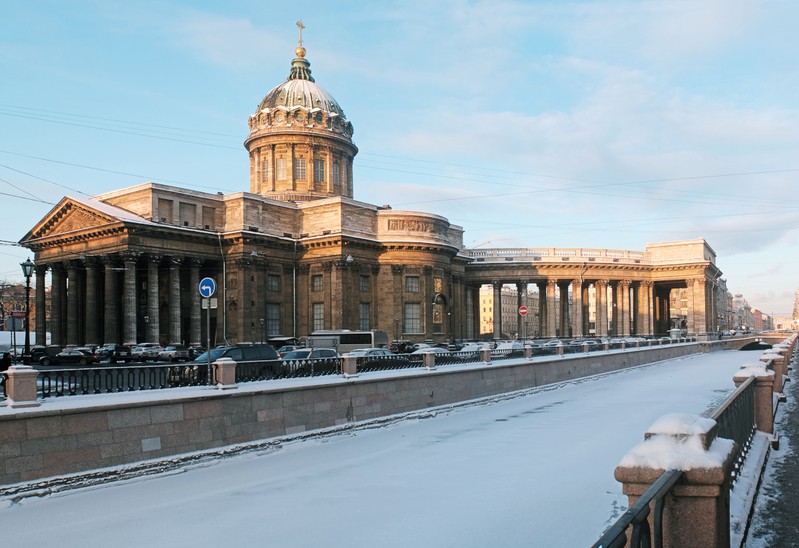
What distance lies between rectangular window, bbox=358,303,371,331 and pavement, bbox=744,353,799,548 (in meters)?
47.0

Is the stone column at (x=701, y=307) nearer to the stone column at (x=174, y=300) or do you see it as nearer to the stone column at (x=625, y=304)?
the stone column at (x=625, y=304)

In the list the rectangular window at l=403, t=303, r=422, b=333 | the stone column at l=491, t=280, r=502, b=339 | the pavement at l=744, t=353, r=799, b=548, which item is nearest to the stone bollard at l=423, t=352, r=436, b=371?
the pavement at l=744, t=353, r=799, b=548

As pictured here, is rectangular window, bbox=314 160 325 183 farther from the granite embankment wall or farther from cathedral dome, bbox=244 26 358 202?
the granite embankment wall

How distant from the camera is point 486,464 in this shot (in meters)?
14.9

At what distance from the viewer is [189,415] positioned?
1683 centimetres

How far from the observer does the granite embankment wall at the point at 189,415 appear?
1366 cm

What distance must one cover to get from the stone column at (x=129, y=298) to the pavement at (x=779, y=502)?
142ft

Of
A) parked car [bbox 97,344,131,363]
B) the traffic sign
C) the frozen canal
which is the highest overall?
→ the traffic sign

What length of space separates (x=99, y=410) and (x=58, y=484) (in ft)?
5.57

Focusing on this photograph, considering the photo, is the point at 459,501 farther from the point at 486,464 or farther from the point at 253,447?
the point at 253,447

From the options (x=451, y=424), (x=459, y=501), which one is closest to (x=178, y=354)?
(x=451, y=424)

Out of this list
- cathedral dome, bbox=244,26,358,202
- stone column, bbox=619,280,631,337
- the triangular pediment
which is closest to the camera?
the triangular pediment

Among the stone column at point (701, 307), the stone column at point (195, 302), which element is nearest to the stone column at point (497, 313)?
the stone column at point (701, 307)

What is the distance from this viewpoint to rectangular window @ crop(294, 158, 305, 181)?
70875 mm
